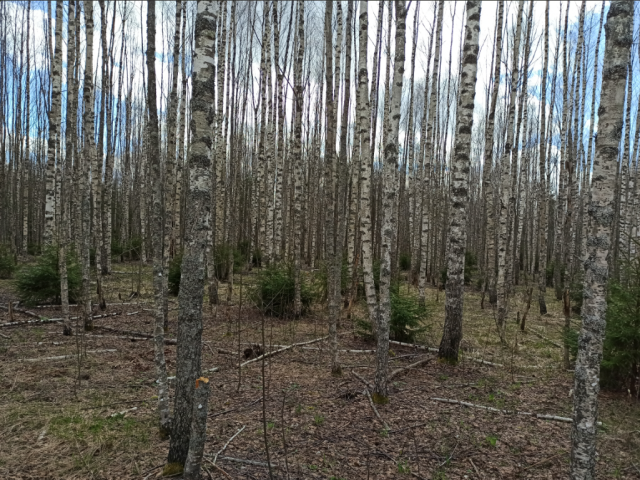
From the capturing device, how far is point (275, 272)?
27.4 feet

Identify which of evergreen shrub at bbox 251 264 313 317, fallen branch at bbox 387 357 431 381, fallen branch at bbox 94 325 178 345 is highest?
evergreen shrub at bbox 251 264 313 317

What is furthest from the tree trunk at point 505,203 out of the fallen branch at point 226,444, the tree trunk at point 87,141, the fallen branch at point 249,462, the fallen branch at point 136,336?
the tree trunk at point 87,141

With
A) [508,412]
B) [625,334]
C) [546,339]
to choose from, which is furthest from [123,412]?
[546,339]

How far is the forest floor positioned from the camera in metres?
3.15

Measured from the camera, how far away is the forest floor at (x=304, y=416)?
10.3 feet

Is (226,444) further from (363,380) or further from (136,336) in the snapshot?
(136,336)

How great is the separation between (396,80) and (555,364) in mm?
4915

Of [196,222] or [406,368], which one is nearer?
[196,222]

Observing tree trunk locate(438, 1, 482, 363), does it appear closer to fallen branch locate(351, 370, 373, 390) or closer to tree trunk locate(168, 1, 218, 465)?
fallen branch locate(351, 370, 373, 390)

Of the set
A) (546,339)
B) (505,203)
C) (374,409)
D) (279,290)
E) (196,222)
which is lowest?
(546,339)

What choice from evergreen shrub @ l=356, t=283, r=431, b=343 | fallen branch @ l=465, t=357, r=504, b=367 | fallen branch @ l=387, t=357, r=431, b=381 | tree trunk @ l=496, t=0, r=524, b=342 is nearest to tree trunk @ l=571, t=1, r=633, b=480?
fallen branch @ l=387, t=357, r=431, b=381

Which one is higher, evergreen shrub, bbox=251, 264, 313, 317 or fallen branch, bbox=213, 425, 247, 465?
evergreen shrub, bbox=251, 264, 313, 317

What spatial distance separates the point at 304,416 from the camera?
403 cm

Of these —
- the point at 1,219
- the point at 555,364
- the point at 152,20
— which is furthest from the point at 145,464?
the point at 1,219
